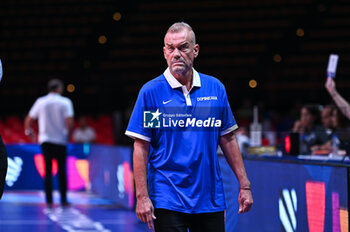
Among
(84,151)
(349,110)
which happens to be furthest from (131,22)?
(349,110)

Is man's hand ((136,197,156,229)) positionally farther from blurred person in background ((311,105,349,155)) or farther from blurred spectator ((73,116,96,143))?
blurred spectator ((73,116,96,143))

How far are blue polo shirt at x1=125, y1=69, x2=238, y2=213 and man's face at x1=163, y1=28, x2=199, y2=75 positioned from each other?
75mm

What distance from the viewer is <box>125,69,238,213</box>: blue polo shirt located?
3.38m

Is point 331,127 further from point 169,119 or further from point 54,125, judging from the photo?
point 169,119

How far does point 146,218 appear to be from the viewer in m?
3.31

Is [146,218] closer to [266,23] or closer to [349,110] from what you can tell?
[349,110]

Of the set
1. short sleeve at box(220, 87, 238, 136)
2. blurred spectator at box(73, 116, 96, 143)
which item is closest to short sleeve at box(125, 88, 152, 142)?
short sleeve at box(220, 87, 238, 136)

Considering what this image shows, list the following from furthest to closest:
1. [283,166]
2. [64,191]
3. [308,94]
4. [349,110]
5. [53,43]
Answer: [53,43], [308,94], [64,191], [349,110], [283,166]

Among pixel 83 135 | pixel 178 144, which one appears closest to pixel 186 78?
pixel 178 144

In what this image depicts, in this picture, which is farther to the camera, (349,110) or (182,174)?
(349,110)

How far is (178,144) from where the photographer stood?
3.39 m

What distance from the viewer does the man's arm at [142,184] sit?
3303 mm

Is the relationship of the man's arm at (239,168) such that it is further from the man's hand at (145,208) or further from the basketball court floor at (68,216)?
the basketball court floor at (68,216)

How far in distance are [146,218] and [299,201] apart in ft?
5.54
